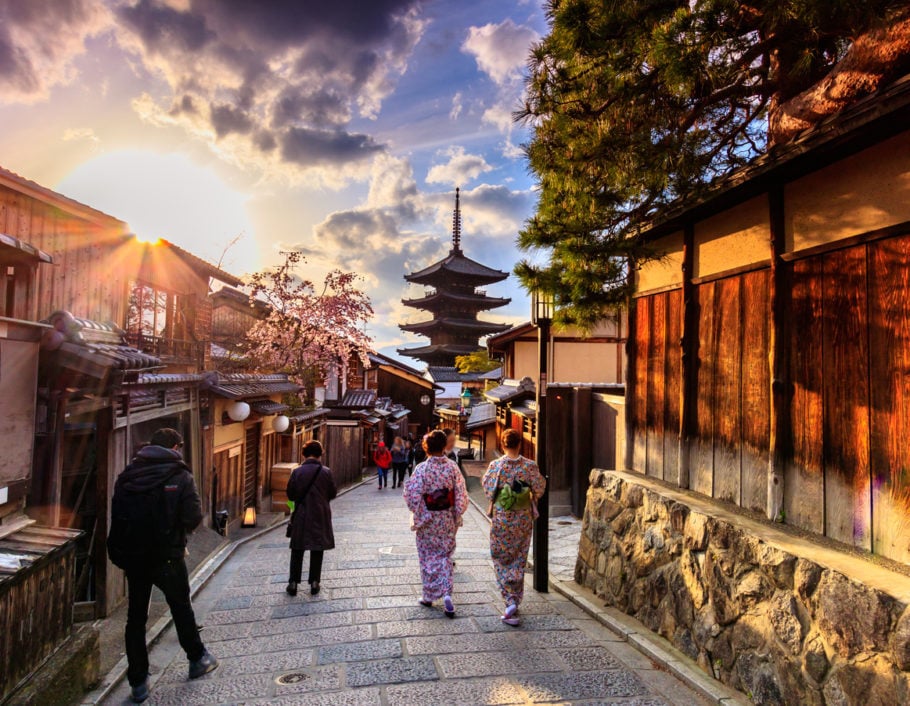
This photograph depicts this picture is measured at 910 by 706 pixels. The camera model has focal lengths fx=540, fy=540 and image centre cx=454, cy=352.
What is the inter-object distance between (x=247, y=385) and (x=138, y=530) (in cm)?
916

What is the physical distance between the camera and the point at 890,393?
3.61 metres

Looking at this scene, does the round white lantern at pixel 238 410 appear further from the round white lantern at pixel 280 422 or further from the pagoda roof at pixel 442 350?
the pagoda roof at pixel 442 350

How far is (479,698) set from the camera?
4047 mm

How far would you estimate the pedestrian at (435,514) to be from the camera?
20.0ft

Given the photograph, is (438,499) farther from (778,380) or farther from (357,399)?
(357,399)

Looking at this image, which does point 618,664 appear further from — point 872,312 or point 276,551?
point 276,551

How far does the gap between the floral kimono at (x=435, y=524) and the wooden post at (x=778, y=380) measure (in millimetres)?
3096

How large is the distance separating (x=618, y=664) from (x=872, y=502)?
7.98 feet

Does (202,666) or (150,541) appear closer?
(150,541)

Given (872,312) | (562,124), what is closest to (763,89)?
(562,124)

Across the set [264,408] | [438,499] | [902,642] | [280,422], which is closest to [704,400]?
[902,642]

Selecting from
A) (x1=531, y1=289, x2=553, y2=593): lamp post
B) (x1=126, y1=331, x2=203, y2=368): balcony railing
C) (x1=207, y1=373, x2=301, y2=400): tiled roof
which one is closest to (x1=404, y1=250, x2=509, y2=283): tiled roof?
(x1=207, y1=373, x2=301, y2=400): tiled roof

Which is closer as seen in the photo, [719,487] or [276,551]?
[719,487]

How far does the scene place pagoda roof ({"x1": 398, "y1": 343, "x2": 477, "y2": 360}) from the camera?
162 ft
